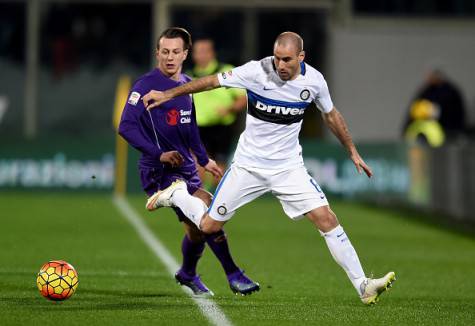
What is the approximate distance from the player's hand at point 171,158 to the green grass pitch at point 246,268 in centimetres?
102

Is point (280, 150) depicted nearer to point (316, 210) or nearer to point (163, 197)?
point (316, 210)

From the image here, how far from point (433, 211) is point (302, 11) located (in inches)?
335

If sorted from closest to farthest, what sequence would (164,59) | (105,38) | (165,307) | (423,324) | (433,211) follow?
(423,324) < (165,307) < (164,59) < (433,211) < (105,38)

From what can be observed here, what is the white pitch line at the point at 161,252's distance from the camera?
27.4 ft

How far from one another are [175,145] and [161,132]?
0.16 meters

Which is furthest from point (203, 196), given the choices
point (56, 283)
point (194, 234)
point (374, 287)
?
point (374, 287)

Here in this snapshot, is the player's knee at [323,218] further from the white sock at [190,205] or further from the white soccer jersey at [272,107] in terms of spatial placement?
the white sock at [190,205]

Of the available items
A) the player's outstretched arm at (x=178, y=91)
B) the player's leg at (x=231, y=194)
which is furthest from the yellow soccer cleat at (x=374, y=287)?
the player's outstretched arm at (x=178, y=91)

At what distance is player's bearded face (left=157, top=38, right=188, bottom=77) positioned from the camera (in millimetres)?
9375

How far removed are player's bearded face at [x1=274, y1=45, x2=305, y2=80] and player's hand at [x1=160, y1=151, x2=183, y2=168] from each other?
3.32 ft

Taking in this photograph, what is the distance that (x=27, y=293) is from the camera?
945 centimetres

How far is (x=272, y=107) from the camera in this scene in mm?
8859

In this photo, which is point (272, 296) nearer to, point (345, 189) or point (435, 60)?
point (345, 189)

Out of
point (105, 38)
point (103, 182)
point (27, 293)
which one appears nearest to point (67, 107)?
point (105, 38)
